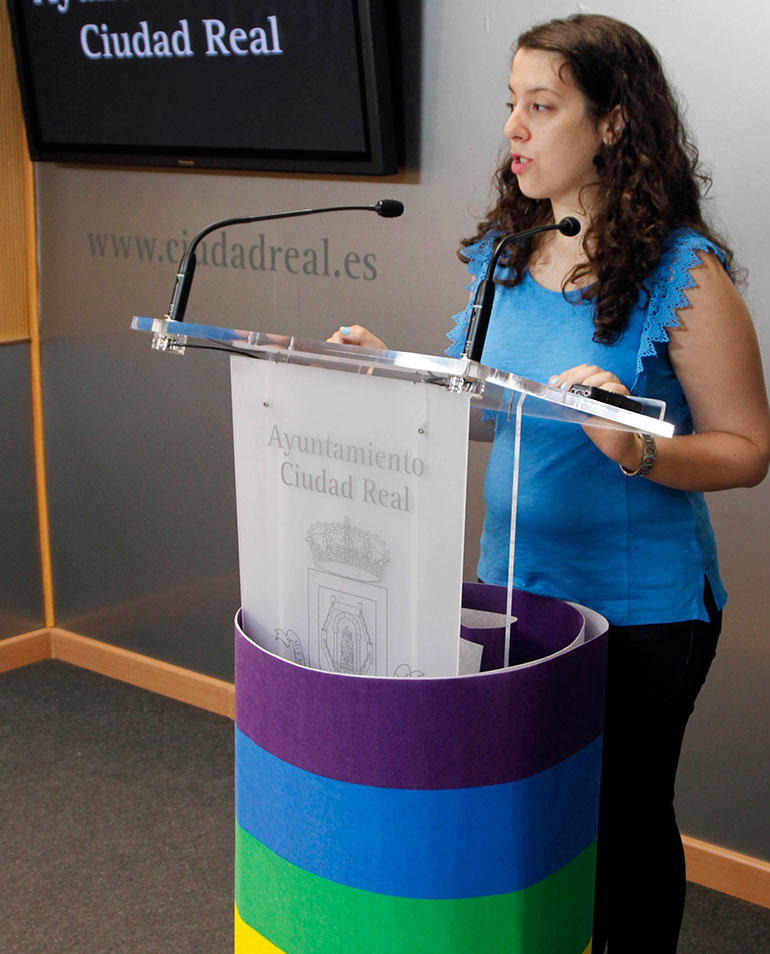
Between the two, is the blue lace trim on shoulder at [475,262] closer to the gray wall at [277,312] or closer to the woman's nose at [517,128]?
the woman's nose at [517,128]

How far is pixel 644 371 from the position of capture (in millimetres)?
1441

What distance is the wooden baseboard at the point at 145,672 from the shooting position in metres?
3.26

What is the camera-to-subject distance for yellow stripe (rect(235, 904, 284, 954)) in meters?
1.28

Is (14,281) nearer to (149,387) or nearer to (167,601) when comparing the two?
(149,387)

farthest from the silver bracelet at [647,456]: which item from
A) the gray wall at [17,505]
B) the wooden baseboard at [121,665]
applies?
the gray wall at [17,505]

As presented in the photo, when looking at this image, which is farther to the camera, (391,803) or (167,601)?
(167,601)

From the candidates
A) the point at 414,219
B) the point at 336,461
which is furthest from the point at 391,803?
the point at 414,219

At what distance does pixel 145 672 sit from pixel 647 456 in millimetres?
2404

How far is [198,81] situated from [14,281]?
0.91m

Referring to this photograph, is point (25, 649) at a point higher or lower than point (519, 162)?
lower

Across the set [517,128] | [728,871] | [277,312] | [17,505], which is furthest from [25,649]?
[517,128]

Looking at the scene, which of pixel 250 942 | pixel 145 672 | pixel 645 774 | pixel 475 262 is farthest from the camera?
pixel 145 672

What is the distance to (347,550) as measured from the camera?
3.89ft

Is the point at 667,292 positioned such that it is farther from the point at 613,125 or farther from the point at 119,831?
the point at 119,831
